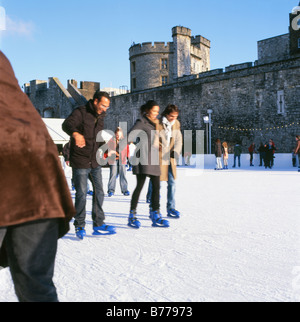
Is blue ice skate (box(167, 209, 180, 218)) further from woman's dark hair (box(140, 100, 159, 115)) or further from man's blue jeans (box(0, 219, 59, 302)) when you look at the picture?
man's blue jeans (box(0, 219, 59, 302))

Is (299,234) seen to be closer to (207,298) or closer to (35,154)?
(207,298)

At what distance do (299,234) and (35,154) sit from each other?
2847 millimetres

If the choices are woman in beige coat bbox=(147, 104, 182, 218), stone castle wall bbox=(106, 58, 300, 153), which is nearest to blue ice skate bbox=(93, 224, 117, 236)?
woman in beige coat bbox=(147, 104, 182, 218)

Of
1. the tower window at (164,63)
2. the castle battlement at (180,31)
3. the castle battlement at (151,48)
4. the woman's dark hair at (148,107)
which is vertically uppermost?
the castle battlement at (180,31)

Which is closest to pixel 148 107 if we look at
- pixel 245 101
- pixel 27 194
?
pixel 27 194

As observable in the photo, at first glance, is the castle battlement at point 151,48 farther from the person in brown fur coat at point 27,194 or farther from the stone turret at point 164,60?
the person in brown fur coat at point 27,194

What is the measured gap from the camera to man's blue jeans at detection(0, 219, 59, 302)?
1.10 metres

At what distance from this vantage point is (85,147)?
10.7 feet

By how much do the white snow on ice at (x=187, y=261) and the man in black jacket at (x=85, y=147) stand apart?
1.11ft

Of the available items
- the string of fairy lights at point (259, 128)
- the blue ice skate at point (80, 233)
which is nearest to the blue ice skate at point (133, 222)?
the blue ice skate at point (80, 233)

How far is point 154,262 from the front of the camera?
8.23 feet

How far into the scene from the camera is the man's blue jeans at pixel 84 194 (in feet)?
10.8

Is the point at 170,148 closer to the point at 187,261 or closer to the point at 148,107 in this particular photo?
the point at 148,107

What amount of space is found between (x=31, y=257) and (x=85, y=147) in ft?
7.25
